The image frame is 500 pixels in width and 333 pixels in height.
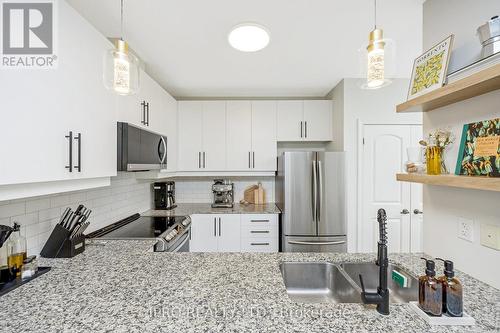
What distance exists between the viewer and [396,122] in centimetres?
280

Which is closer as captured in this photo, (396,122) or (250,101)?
(396,122)

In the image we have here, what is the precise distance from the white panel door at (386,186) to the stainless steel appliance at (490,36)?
1851mm

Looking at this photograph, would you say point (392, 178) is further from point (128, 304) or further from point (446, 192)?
point (128, 304)

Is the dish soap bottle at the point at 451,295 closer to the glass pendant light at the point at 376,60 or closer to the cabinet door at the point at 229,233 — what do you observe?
the glass pendant light at the point at 376,60

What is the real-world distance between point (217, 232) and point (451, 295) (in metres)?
2.38

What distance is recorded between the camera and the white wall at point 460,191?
3.57 feet

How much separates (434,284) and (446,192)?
65cm

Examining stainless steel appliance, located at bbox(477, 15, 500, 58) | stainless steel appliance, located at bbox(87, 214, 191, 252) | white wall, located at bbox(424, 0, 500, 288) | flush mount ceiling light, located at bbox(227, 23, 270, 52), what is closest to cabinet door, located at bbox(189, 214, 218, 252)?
stainless steel appliance, located at bbox(87, 214, 191, 252)

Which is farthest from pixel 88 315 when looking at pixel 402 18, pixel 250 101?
pixel 250 101

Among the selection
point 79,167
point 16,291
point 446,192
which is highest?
point 79,167

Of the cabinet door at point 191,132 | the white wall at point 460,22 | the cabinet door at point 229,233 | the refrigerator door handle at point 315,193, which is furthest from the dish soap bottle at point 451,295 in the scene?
Answer: the cabinet door at point 191,132

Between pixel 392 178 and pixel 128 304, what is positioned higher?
pixel 392 178

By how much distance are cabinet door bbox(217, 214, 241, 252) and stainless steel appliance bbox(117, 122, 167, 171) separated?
40.6 inches

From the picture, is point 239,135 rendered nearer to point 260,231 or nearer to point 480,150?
point 260,231
